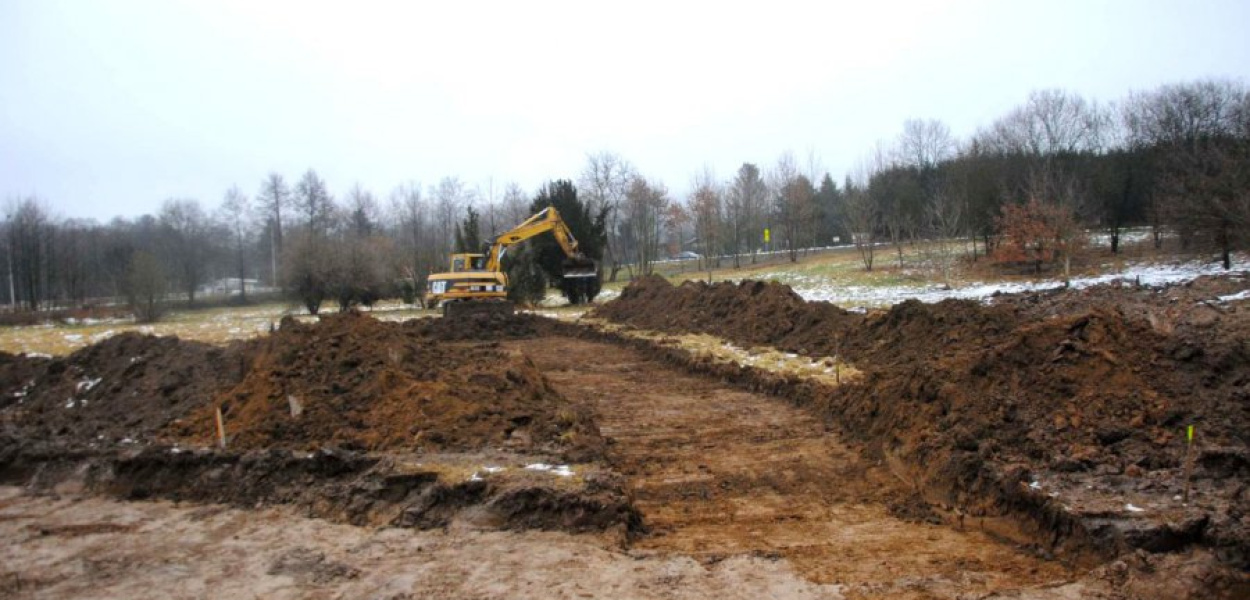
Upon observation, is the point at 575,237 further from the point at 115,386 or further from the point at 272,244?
the point at 272,244

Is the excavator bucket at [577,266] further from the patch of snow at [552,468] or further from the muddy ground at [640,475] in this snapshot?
the patch of snow at [552,468]

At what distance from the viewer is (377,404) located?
8.58 m

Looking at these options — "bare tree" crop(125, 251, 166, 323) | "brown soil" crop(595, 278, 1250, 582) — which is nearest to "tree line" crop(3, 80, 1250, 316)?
"bare tree" crop(125, 251, 166, 323)

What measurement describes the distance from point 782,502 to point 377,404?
480cm

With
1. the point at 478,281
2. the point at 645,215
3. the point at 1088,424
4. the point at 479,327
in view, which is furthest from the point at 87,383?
the point at 645,215

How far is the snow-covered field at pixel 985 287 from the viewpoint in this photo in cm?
2417

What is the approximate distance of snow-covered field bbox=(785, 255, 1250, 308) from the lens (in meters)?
24.2

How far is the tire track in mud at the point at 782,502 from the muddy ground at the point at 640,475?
0.04 metres

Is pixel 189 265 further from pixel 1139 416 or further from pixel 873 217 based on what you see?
pixel 1139 416

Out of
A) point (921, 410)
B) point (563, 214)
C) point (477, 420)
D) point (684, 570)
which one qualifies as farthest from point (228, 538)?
point (563, 214)

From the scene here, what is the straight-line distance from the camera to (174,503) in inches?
279

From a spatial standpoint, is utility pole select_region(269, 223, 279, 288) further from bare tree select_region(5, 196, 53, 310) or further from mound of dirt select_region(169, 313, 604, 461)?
mound of dirt select_region(169, 313, 604, 461)

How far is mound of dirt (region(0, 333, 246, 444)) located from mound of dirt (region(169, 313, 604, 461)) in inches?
24.6

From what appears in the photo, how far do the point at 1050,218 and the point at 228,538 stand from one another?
3029 cm
